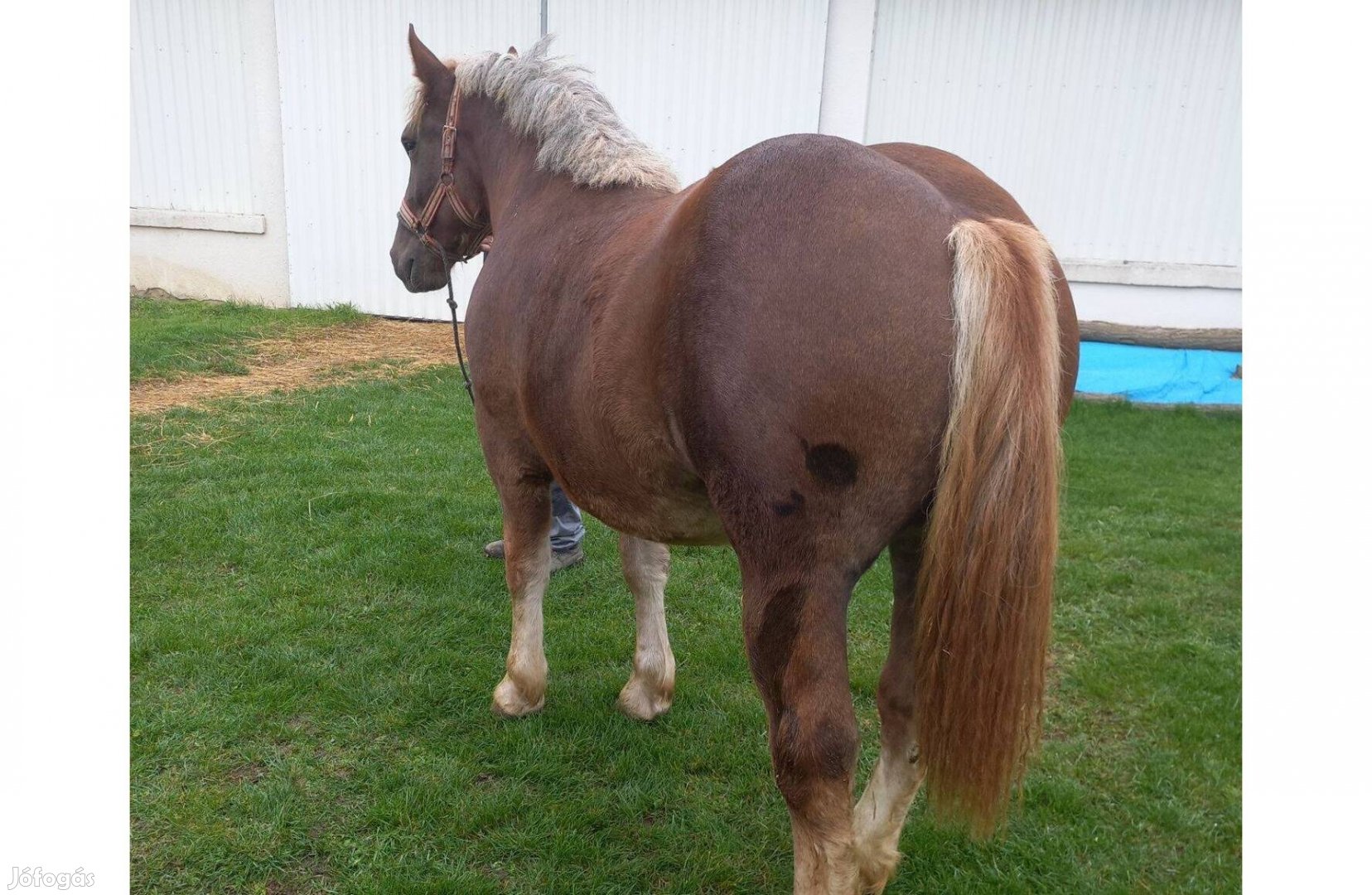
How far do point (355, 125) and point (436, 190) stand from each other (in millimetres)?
7056

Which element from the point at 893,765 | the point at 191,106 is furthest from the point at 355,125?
the point at 893,765

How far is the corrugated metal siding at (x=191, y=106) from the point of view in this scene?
934 centimetres

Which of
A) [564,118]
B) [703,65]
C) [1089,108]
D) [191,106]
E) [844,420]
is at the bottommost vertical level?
[844,420]

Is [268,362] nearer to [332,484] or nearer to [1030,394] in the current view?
[332,484]

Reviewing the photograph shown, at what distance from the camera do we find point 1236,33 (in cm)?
830

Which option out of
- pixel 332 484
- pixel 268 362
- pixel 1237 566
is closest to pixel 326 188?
pixel 268 362

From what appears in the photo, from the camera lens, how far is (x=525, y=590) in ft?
9.90

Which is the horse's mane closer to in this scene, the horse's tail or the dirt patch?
the horse's tail

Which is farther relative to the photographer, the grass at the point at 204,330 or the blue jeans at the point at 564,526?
the grass at the point at 204,330

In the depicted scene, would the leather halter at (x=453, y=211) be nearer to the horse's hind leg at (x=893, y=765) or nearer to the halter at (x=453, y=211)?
the halter at (x=453, y=211)

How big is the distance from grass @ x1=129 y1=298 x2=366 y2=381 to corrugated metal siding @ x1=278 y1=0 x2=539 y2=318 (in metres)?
0.48

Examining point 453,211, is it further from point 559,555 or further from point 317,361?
point 317,361

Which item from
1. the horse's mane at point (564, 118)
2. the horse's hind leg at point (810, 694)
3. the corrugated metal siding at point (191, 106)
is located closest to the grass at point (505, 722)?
the horse's hind leg at point (810, 694)

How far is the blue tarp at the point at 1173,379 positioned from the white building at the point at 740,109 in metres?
0.41
